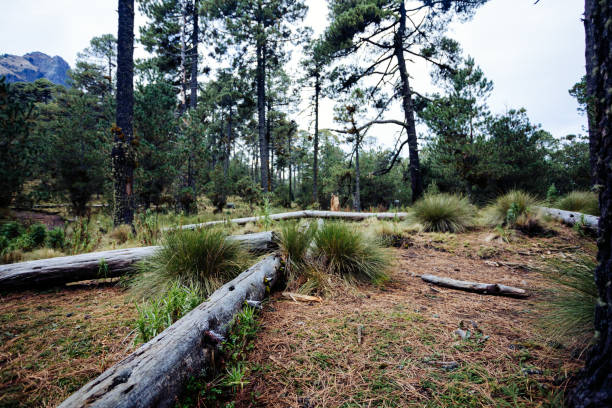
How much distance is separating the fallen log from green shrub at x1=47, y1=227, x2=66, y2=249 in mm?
6364

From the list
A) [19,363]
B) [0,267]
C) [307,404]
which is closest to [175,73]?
[0,267]

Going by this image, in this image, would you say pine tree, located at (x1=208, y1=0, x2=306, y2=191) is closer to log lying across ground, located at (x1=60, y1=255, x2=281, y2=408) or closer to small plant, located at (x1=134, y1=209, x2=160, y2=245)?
small plant, located at (x1=134, y1=209, x2=160, y2=245)

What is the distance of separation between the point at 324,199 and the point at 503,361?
24.9 m

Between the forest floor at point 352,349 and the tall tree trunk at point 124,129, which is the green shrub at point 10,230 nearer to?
the tall tree trunk at point 124,129

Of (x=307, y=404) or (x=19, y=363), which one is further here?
(x=19, y=363)

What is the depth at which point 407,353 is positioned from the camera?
1556 millimetres

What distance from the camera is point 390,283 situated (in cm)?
300

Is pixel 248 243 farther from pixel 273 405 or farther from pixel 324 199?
pixel 324 199

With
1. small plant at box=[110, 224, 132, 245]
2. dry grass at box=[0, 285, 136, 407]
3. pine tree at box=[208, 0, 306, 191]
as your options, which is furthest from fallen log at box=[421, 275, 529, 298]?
pine tree at box=[208, 0, 306, 191]

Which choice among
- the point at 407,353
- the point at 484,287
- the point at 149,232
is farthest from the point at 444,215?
the point at 149,232

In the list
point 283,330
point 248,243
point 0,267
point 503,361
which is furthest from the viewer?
point 248,243

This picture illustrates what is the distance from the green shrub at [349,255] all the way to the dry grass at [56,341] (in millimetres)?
2072

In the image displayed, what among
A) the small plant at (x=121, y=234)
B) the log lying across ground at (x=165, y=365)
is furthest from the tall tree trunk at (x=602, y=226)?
the small plant at (x=121, y=234)

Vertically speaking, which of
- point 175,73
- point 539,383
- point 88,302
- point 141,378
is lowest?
point 88,302
